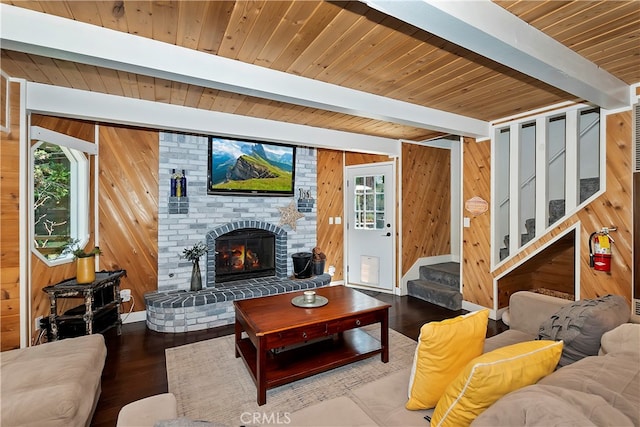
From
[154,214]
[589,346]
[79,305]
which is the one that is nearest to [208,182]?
[154,214]

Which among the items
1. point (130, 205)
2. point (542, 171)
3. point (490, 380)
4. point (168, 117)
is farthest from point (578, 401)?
point (130, 205)

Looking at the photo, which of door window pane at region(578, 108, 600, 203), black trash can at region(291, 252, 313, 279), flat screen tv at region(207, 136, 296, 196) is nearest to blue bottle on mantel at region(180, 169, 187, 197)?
flat screen tv at region(207, 136, 296, 196)

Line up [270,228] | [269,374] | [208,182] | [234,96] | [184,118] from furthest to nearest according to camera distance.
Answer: [270,228], [208,182], [184,118], [234,96], [269,374]

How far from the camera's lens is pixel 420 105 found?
3279 mm

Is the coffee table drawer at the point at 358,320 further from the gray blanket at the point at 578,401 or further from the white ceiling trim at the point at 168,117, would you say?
the white ceiling trim at the point at 168,117

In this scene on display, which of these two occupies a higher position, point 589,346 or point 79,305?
point 589,346

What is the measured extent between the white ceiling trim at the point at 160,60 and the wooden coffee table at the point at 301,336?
1.82 meters

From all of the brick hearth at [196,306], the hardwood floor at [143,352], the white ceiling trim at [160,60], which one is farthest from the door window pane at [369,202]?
the white ceiling trim at [160,60]

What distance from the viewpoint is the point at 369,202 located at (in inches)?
208

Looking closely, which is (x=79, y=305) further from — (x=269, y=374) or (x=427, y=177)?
(x=427, y=177)

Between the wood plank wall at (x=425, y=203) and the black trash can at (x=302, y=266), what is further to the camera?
the wood plank wall at (x=425, y=203)

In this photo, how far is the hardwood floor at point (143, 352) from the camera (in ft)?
7.47

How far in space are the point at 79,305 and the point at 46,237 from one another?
84 cm

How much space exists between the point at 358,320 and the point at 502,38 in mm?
2224
